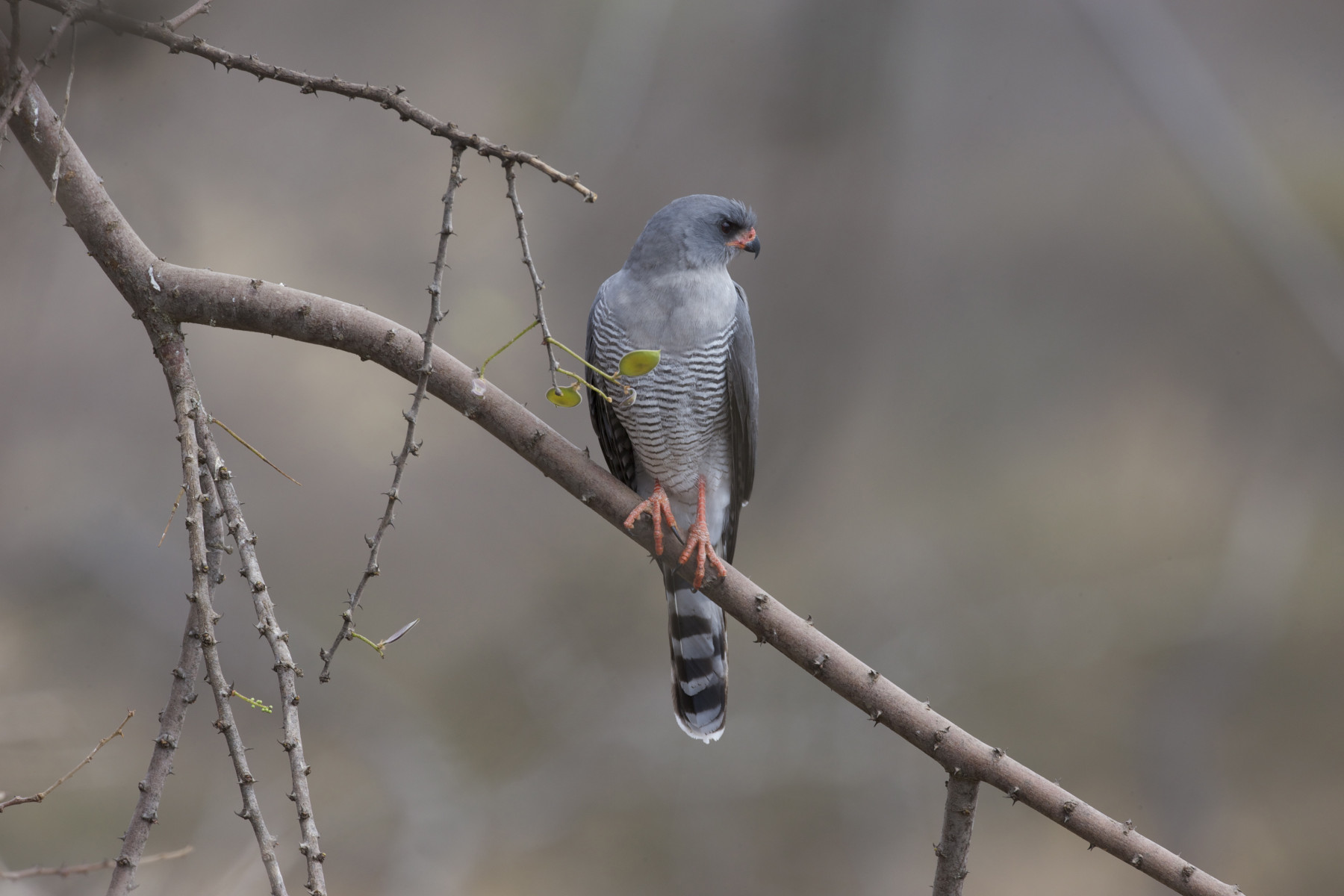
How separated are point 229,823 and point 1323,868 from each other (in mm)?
4133

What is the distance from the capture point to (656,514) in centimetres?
165

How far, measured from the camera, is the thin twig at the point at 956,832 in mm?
1446

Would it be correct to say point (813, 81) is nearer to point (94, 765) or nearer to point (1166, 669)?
point (1166, 669)

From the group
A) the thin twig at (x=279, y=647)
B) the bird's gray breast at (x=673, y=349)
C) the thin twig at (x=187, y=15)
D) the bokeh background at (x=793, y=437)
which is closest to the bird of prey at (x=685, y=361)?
the bird's gray breast at (x=673, y=349)

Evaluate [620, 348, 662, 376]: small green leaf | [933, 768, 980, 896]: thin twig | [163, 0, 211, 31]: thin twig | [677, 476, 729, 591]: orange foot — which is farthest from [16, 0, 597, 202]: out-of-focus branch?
[933, 768, 980, 896]: thin twig

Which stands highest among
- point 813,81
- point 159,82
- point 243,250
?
point 813,81

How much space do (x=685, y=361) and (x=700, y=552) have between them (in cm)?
40

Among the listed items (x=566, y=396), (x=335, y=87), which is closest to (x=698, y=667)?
(x=566, y=396)

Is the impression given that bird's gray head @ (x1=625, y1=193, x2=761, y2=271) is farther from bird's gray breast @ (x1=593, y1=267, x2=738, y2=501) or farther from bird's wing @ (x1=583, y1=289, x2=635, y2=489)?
bird's wing @ (x1=583, y1=289, x2=635, y2=489)

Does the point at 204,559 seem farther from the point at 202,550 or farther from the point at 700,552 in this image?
the point at 700,552

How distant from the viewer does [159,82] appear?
317 centimetres

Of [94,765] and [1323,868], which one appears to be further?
[1323,868]

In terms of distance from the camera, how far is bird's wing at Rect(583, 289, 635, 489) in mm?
1885

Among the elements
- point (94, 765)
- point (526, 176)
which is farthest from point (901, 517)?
point (94, 765)
